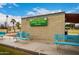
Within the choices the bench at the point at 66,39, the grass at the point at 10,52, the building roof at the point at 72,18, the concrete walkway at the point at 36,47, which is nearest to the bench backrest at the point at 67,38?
the bench at the point at 66,39

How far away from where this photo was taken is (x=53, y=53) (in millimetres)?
4578

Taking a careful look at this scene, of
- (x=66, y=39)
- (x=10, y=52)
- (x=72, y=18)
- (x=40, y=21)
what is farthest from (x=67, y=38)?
(x=10, y=52)

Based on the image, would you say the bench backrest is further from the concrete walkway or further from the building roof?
the building roof

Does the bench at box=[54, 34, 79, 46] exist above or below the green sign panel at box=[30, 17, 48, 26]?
below

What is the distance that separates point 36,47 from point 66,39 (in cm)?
66

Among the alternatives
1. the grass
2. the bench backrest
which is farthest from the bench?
the grass

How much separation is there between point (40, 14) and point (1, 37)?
0.98 meters

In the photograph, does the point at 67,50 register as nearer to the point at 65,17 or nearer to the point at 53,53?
the point at 53,53

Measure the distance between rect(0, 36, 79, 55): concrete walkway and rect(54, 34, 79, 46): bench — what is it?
0.15m

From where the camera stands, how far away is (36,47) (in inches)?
185

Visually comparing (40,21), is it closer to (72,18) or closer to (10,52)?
(72,18)

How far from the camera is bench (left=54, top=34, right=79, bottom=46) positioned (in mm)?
4562

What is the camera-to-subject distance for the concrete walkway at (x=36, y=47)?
4.60 meters
